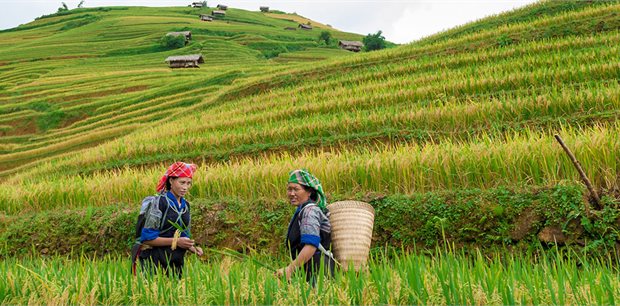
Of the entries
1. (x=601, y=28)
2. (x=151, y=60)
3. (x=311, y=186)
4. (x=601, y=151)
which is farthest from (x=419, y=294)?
(x=151, y=60)

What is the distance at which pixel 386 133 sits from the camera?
1040 centimetres

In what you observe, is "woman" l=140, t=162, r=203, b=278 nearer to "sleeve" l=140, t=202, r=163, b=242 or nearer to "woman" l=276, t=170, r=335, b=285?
"sleeve" l=140, t=202, r=163, b=242

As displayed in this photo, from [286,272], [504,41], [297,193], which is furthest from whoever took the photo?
[504,41]

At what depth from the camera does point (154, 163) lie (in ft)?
41.7

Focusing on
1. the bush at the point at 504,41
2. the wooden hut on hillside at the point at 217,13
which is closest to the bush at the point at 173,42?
the wooden hut on hillside at the point at 217,13

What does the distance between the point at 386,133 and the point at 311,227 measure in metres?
6.94

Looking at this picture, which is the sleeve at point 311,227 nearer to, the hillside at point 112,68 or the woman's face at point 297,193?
the woman's face at point 297,193

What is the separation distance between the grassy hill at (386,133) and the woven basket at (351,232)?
1.78 metres

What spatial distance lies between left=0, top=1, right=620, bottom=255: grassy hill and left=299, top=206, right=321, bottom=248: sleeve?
2230 millimetres

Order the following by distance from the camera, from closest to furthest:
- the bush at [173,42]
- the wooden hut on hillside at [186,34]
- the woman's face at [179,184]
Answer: the woman's face at [179,184], the bush at [173,42], the wooden hut on hillside at [186,34]

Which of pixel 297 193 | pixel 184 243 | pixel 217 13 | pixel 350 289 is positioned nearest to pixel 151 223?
pixel 184 243

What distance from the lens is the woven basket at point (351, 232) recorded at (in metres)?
3.90

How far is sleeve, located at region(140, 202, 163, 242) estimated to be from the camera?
4.26 meters

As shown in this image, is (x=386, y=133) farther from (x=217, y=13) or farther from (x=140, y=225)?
(x=217, y=13)
